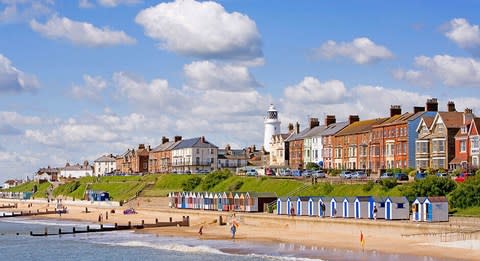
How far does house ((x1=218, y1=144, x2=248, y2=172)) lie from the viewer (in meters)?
165

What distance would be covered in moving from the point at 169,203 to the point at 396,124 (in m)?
33.4

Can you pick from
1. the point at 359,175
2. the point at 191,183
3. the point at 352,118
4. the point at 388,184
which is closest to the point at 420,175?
the point at 388,184

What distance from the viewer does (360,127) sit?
366 ft

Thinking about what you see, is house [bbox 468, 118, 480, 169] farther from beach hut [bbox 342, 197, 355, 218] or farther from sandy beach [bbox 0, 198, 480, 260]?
sandy beach [bbox 0, 198, 480, 260]

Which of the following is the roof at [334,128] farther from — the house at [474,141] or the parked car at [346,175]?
the house at [474,141]

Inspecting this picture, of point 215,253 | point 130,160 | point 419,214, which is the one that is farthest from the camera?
A: point 130,160

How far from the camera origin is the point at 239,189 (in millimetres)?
104250

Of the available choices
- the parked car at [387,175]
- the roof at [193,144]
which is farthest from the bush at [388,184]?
the roof at [193,144]

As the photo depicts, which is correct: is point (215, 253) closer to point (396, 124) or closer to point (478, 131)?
point (478, 131)

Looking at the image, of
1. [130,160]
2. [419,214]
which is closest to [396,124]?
[419,214]

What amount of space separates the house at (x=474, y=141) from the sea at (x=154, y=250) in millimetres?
33618

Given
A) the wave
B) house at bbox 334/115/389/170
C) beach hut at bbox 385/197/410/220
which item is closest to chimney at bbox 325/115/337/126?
house at bbox 334/115/389/170

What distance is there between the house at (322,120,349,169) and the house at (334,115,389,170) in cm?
99

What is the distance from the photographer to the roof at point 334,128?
389 ft
